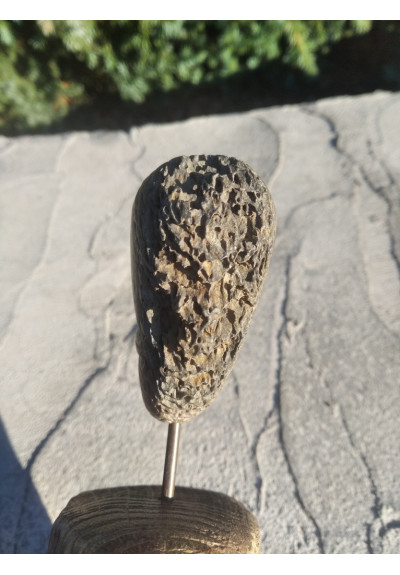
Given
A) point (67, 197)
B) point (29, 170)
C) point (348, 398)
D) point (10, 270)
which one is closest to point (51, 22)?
point (29, 170)

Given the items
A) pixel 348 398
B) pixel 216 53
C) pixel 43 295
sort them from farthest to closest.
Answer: pixel 216 53, pixel 43 295, pixel 348 398

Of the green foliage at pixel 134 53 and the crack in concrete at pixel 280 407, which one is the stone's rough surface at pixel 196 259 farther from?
the green foliage at pixel 134 53

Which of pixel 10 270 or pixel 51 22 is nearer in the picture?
pixel 10 270

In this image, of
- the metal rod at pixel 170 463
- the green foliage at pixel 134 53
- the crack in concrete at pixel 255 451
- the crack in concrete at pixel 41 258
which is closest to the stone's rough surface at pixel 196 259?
the metal rod at pixel 170 463

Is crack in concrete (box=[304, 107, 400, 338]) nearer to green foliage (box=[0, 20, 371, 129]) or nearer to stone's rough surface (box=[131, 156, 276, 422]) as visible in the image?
green foliage (box=[0, 20, 371, 129])

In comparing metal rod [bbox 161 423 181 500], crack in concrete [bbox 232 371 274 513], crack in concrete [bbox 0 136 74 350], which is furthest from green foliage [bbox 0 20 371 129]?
metal rod [bbox 161 423 181 500]

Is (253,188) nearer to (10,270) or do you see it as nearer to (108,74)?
(10,270)
